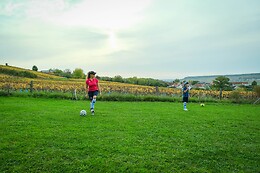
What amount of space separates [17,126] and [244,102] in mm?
22284

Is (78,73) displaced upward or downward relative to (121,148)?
upward

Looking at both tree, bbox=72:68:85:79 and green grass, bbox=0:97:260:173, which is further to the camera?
tree, bbox=72:68:85:79

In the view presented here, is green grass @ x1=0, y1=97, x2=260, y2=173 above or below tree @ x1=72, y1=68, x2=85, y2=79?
below

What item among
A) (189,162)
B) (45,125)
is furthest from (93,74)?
(189,162)

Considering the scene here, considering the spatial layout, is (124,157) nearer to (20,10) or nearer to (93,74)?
(93,74)

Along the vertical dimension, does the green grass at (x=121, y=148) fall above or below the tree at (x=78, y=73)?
below

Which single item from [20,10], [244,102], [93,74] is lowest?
[244,102]

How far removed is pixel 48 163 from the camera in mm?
3924

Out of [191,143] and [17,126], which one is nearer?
[191,143]

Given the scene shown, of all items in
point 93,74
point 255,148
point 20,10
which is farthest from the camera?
point 20,10

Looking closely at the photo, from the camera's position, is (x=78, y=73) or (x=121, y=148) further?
(x=78, y=73)

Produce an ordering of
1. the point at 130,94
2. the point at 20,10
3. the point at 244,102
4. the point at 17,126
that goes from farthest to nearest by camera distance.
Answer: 1. the point at 244,102
2. the point at 130,94
3. the point at 20,10
4. the point at 17,126

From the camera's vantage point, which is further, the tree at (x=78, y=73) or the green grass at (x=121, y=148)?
the tree at (x=78, y=73)

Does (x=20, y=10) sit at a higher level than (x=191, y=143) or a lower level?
higher
